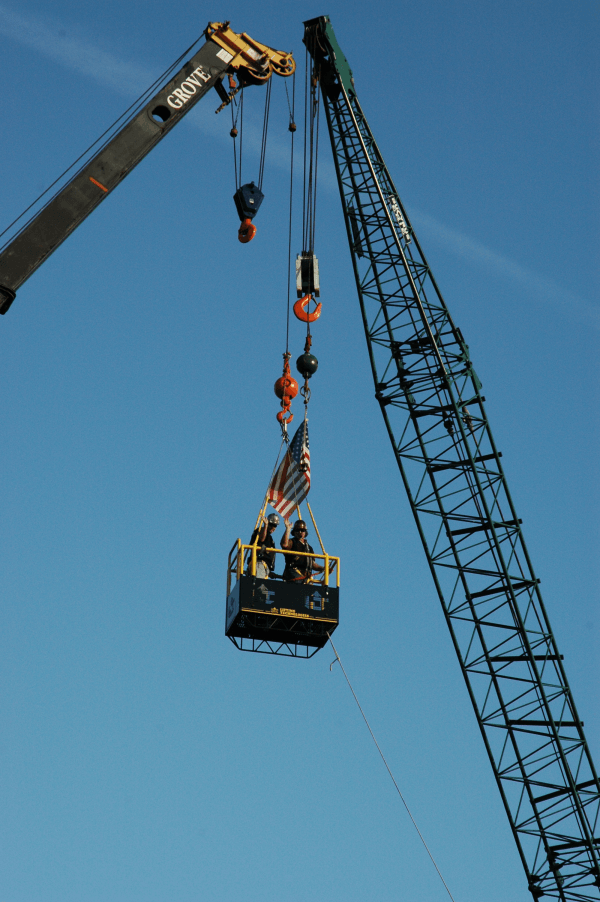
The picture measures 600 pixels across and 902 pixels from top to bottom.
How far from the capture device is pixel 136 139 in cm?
3014

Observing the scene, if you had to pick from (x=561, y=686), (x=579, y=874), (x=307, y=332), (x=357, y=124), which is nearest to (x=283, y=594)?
(x=307, y=332)

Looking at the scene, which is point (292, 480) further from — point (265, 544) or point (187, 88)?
point (187, 88)

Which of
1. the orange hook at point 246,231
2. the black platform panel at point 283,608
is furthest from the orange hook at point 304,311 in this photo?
the black platform panel at point 283,608

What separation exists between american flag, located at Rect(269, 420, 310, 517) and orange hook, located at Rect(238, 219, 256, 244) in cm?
563

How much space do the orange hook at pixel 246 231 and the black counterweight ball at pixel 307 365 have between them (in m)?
4.24

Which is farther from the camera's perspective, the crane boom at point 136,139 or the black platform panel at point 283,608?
the black platform panel at point 283,608

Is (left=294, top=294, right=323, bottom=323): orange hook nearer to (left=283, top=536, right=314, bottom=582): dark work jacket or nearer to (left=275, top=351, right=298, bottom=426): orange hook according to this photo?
(left=275, top=351, right=298, bottom=426): orange hook

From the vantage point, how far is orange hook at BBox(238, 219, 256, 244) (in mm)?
34656

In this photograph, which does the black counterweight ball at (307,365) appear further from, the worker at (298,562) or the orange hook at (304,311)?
the worker at (298,562)

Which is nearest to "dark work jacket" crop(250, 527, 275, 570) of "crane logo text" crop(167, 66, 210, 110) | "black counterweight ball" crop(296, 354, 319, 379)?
"black counterweight ball" crop(296, 354, 319, 379)

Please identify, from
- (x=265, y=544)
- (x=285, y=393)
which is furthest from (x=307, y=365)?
(x=265, y=544)

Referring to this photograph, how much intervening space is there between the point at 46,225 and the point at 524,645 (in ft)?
66.6

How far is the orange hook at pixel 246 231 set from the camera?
114 ft

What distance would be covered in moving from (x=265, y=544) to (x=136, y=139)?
1060 centimetres
